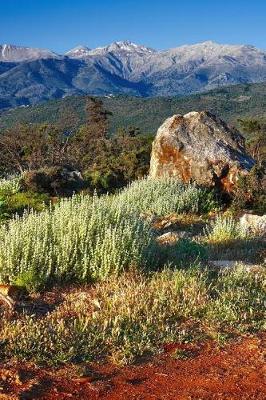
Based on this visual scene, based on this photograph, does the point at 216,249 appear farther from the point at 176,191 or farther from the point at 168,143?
the point at 168,143

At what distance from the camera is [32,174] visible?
1792 cm

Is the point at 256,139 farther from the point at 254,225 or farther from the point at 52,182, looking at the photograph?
the point at 254,225

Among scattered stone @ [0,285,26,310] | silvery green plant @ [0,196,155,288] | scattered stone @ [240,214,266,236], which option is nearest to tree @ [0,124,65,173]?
scattered stone @ [240,214,266,236]

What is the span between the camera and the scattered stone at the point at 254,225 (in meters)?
10.8

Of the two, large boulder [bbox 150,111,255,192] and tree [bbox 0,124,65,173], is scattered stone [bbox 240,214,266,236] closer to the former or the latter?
large boulder [bbox 150,111,255,192]

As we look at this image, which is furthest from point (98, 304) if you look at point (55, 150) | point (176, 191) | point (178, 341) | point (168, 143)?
point (55, 150)

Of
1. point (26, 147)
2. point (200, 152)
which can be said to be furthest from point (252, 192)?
point (26, 147)

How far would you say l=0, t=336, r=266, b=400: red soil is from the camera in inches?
172

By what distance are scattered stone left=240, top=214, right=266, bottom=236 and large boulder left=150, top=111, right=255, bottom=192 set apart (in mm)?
4808

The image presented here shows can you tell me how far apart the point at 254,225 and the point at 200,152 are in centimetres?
631

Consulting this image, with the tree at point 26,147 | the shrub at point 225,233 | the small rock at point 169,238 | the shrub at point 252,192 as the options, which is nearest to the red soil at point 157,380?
the small rock at point 169,238

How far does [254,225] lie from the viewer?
11.2m

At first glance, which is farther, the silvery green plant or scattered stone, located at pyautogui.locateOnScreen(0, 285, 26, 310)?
the silvery green plant

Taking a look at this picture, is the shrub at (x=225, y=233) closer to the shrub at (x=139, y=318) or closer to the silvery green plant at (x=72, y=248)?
the silvery green plant at (x=72, y=248)
